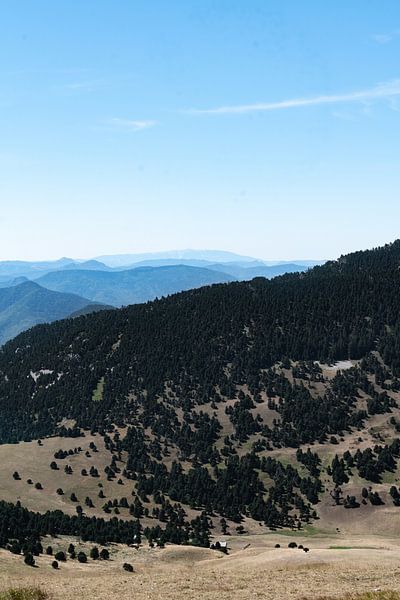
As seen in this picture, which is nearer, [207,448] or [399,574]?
[399,574]

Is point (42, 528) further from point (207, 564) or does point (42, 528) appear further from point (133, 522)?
point (207, 564)

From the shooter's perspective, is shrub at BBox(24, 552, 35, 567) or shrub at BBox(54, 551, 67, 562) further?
shrub at BBox(54, 551, 67, 562)

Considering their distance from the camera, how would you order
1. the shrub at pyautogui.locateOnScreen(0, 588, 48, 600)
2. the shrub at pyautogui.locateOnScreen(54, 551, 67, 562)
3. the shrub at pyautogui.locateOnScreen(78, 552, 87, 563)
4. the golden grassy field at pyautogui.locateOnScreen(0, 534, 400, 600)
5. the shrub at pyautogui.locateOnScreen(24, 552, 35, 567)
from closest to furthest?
the shrub at pyautogui.locateOnScreen(0, 588, 48, 600) < the golden grassy field at pyautogui.locateOnScreen(0, 534, 400, 600) < the shrub at pyautogui.locateOnScreen(24, 552, 35, 567) < the shrub at pyautogui.locateOnScreen(54, 551, 67, 562) < the shrub at pyautogui.locateOnScreen(78, 552, 87, 563)

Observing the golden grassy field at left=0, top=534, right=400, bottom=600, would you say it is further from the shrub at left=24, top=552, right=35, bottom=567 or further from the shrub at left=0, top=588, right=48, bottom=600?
the shrub at left=0, top=588, right=48, bottom=600

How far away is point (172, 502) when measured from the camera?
154375mm

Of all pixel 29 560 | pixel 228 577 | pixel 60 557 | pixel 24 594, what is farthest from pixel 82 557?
pixel 24 594

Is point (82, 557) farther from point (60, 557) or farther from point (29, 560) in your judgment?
point (29, 560)

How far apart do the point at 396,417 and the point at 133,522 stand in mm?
109868

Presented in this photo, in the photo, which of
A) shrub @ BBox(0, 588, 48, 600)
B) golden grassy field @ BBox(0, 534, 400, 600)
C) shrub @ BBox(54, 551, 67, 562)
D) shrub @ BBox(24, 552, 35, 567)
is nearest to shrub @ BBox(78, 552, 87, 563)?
golden grassy field @ BBox(0, 534, 400, 600)

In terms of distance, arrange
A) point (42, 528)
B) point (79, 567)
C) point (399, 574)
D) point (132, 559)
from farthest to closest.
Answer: point (42, 528) → point (132, 559) → point (79, 567) → point (399, 574)

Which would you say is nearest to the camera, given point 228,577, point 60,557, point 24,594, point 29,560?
point 24,594

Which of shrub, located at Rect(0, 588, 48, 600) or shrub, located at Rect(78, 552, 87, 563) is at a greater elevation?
shrub, located at Rect(0, 588, 48, 600)

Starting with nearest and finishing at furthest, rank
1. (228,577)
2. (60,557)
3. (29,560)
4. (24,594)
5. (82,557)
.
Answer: (24,594) < (228,577) < (29,560) < (60,557) < (82,557)

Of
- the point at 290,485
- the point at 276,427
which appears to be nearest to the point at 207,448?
the point at 276,427
